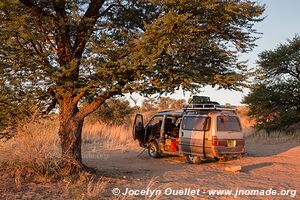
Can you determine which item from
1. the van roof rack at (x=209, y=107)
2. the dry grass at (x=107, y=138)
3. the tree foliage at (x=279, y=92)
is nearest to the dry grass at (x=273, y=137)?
the tree foliage at (x=279, y=92)

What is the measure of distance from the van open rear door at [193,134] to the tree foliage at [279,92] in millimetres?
13626

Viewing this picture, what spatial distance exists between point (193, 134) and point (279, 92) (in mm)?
15162

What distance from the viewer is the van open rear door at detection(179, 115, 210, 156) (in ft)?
47.4

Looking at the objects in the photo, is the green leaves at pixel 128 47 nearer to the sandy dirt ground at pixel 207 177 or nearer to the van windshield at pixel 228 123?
the sandy dirt ground at pixel 207 177

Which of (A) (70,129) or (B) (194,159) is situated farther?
(B) (194,159)

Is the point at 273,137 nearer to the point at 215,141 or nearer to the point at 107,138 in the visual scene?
the point at 107,138

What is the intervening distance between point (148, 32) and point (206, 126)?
6.36m

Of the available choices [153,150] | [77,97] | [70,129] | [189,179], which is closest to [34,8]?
[77,97]

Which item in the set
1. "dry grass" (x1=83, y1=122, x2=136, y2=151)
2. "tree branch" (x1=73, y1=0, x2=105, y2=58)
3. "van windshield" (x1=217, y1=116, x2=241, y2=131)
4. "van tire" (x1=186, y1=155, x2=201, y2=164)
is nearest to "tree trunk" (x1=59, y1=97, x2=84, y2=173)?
"tree branch" (x1=73, y1=0, x2=105, y2=58)

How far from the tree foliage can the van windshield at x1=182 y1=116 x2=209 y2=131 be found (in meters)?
13.5

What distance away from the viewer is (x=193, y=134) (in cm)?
1480

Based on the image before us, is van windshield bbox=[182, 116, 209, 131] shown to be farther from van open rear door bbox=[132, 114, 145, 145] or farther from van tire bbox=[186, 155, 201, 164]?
van open rear door bbox=[132, 114, 145, 145]

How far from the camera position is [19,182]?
28.4ft

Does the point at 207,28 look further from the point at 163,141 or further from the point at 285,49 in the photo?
the point at 285,49
